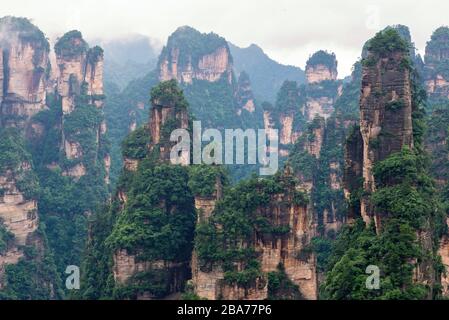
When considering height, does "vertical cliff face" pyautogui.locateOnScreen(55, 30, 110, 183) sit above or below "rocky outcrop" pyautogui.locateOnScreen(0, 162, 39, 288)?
above

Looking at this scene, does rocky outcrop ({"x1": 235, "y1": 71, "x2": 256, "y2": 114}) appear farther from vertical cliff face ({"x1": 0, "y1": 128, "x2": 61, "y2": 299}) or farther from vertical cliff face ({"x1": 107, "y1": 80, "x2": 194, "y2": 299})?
vertical cliff face ({"x1": 107, "y1": 80, "x2": 194, "y2": 299})

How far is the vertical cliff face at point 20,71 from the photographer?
8052 cm

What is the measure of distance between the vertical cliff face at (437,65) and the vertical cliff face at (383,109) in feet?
173

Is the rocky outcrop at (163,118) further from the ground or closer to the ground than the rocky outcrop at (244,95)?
closer to the ground

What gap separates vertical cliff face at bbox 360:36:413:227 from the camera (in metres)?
Answer: 36.0

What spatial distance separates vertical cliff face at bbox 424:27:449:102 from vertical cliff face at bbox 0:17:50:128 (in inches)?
1724

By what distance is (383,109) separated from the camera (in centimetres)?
3644

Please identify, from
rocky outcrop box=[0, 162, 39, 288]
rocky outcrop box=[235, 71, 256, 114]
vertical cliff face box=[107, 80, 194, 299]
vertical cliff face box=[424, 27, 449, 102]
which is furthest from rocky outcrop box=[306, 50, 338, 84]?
vertical cliff face box=[107, 80, 194, 299]

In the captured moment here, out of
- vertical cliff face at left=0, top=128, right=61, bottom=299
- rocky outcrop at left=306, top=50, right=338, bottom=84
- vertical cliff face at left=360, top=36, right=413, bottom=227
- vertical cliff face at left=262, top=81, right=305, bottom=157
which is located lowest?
vertical cliff face at left=0, top=128, right=61, bottom=299

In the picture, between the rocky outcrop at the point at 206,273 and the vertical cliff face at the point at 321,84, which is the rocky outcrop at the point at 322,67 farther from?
the rocky outcrop at the point at 206,273

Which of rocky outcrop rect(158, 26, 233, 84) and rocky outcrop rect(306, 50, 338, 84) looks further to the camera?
rocky outcrop rect(158, 26, 233, 84)

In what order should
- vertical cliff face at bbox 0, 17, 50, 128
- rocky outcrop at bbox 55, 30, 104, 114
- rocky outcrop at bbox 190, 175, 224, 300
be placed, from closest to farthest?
rocky outcrop at bbox 190, 175, 224, 300 → vertical cliff face at bbox 0, 17, 50, 128 → rocky outcrop at bbox 55, 30, 104, 114

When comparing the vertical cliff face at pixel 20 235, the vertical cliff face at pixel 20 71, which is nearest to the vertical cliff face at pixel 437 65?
the vertical cliff face at pixel 20 71
